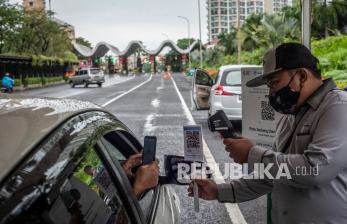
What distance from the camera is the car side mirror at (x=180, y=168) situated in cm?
226

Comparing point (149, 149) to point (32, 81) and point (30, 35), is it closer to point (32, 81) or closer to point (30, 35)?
point (32, 81)

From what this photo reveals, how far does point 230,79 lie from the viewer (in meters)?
12.6

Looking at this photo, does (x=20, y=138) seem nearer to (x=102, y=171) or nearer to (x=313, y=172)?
(x=102, y=171)

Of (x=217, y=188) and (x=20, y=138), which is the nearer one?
(x=20, y=138)

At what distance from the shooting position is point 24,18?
4806cm

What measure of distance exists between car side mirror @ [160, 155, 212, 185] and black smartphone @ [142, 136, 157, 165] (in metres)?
0.07

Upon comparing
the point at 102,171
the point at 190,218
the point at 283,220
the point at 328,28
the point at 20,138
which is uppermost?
the point at 328,28

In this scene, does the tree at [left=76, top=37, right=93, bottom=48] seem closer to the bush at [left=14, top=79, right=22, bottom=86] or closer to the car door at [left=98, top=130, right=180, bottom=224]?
the bush at [left=14, top=79, right=22, bottom=86]

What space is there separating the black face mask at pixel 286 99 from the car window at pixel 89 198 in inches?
29.9

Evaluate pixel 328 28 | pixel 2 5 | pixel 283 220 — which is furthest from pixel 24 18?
pixel 283 220

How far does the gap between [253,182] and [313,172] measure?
0.60 metres

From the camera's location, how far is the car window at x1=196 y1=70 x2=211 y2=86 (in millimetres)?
12367

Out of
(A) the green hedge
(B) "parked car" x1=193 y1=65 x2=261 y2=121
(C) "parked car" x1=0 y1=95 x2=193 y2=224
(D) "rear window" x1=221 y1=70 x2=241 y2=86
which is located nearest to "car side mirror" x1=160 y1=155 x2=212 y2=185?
(C) "parked car" x1=0 y1=95 x2=193 y2=224

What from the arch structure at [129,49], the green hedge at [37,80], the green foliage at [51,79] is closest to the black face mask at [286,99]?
the green hedge at [37,80]
